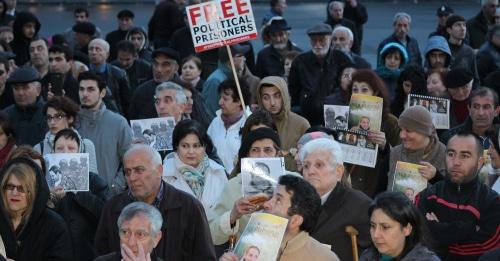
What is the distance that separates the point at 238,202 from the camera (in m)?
8.43

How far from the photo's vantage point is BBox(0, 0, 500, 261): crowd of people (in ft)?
24.5

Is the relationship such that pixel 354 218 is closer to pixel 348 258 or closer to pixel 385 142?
pixel 348 258

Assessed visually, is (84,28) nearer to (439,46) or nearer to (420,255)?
(439,46)

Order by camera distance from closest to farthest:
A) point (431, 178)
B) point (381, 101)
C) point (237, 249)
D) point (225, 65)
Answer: point (237, 249), point (431, 178), point (381, 101), point (225, 65)

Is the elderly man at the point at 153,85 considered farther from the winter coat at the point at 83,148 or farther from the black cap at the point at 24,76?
the winter coat at the point at 83,148

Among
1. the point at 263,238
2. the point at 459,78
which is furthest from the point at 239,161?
the point at 459,78

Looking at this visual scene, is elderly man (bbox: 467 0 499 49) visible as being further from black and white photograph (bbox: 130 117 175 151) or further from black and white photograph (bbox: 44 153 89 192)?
black and white photograph (bbox: 44 153 89 192)

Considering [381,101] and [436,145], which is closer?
[436,145]

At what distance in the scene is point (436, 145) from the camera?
10.4m

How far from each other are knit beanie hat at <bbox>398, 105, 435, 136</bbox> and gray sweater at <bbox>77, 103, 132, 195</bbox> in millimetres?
3047

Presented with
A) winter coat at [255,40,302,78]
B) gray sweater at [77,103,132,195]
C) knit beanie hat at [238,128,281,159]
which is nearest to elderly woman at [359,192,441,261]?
knit beanie hat at [238,128,281,159]

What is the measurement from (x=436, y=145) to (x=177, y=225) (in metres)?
2.91

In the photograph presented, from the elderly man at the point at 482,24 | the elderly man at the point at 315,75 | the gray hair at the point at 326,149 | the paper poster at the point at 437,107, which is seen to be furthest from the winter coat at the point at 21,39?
the gray hair at the point at 326,149

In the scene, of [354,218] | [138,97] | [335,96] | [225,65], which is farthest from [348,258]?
[225,65]
